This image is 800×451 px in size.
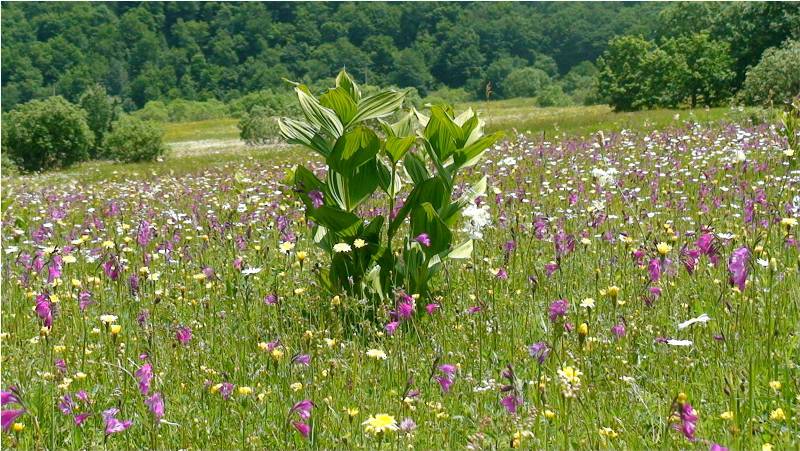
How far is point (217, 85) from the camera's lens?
11212 centimetres

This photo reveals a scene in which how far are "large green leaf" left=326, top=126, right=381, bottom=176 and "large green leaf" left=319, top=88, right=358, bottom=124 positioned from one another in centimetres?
15

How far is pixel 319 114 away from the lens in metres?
4.29

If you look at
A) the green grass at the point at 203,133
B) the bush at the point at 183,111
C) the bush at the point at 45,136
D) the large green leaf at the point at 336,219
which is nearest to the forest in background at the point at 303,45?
the bush at the point at 183,111

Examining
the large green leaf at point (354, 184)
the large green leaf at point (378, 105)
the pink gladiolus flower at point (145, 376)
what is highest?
the large green leaf at point (378, 105)

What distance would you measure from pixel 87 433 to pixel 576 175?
6868mm

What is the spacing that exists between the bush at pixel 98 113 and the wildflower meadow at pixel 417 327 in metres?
31.1

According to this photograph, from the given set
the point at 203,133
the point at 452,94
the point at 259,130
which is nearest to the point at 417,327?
the point at 259,130

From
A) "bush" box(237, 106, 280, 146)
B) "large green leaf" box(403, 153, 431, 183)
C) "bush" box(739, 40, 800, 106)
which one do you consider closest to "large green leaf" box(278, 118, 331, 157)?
"large green leaf" box(403, 153, 431, 183)

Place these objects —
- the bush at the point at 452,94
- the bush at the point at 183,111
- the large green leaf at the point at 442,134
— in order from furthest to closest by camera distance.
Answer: the bush at the point at 452,94 → the bush at the point at 183,111 → the large green leaf at the point at 442,134

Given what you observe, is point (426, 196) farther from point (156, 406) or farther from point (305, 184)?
point (156, 406)

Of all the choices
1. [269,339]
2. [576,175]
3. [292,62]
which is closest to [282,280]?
[269,339]

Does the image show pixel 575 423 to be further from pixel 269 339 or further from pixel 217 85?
pixel 217 85

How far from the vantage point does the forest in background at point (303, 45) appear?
99250mm

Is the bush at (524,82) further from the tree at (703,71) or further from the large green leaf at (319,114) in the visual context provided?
the large green leaf at (319,114)
